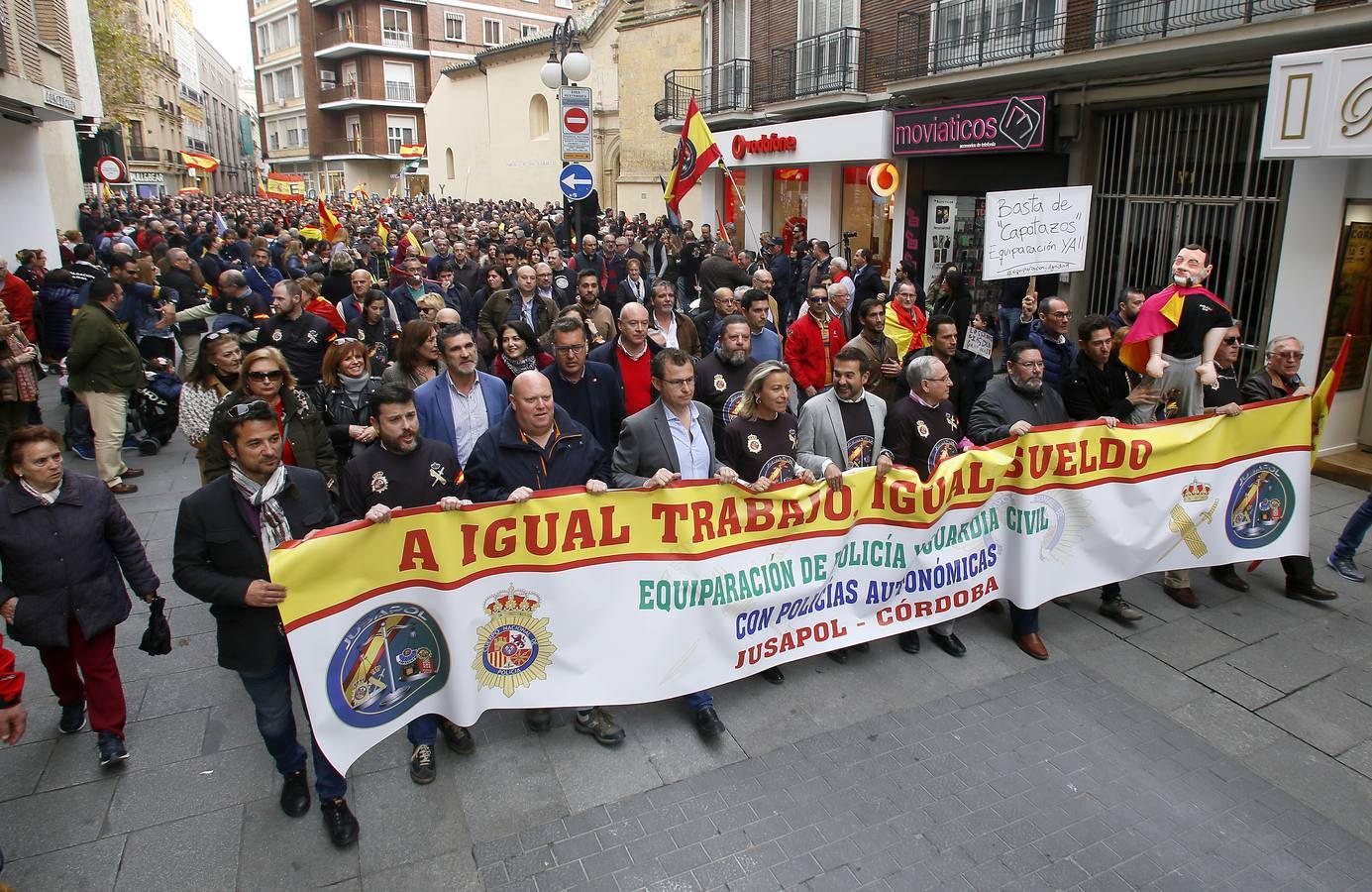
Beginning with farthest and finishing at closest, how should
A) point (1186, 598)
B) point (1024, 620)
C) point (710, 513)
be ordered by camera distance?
1. point (1186, 598)
2. point (1024, 620)
3. point (710, 513)

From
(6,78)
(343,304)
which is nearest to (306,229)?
(6,78)

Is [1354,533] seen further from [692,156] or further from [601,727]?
[692,156]

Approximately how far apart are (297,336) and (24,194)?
13425 mm

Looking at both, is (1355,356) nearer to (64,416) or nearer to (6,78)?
(64,416)

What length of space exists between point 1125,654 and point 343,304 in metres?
6.91

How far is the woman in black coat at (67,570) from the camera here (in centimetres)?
383

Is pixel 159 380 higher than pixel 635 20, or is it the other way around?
pixel 635 20

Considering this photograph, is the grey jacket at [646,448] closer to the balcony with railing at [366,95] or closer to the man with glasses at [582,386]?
the man with glasses at [582,386]

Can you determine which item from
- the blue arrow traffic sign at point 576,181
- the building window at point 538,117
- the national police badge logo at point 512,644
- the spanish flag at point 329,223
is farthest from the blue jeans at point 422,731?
the building window at point 538,117

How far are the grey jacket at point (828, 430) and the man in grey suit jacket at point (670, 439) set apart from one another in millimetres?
632

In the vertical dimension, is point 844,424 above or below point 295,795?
above

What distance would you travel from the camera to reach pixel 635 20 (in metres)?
33.0

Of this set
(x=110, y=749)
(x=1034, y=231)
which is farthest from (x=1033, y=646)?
(x=110, y=749)

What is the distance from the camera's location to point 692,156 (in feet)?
37.6
